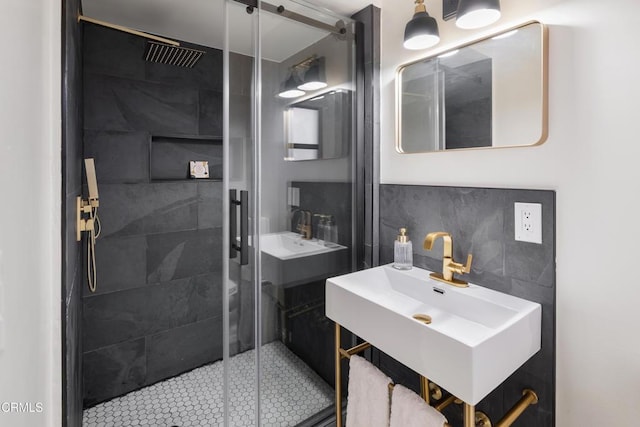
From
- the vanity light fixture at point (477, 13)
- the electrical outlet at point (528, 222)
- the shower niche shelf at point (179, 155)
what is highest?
the vanity light fixture at point (477, 13)

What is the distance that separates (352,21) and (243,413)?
6.94 ft

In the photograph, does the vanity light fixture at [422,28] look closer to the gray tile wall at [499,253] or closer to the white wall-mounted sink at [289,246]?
the gray tile wall at [499,253]

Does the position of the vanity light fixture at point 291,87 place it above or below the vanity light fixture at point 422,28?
below

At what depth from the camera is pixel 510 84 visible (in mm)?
1221

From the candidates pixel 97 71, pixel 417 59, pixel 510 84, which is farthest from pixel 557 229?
pixel 97 71

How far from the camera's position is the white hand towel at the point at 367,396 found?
1.25 m

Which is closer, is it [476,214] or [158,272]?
[476,214]

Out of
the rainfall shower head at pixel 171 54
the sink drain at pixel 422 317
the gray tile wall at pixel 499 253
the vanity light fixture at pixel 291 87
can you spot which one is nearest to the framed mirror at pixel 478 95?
the gray tile wall at pixel 499 253

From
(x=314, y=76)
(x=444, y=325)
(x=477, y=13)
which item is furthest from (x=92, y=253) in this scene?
(x=477, y=13)

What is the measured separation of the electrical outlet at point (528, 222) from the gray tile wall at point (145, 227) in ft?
6.32

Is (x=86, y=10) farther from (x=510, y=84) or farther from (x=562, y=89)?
(x=562, y=89)

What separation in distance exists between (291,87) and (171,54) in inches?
36.2
